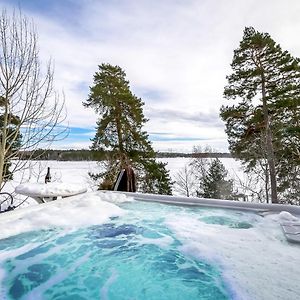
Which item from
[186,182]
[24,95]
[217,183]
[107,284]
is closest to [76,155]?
[24,95]

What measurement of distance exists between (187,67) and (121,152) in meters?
4.53

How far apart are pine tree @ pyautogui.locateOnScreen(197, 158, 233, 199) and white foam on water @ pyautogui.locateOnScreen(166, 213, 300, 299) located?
978 cm

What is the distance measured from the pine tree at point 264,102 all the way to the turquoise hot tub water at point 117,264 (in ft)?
19.1

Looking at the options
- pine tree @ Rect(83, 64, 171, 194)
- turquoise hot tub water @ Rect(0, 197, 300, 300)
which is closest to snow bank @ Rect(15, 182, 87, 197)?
turquoise hot tub water @ Rect(0, 197, 300, 300)

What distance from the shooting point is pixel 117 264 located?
1.64 meters

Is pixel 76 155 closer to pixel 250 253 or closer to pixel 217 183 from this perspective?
pixel 217 183

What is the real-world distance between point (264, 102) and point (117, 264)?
737 centimetres

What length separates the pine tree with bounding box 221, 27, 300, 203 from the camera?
730 cm

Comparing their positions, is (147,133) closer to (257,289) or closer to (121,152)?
(121,152)

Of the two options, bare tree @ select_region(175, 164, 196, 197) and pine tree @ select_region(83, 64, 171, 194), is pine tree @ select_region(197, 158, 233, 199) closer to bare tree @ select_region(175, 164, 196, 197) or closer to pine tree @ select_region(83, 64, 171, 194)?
bare tree @ select_region(175, 164, 196, 197)

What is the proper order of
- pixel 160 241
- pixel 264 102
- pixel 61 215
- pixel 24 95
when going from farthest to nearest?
pixel 264 102 → pixel 24 95 → pixel 61 215 → pixel 160 241

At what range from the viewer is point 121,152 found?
9031 millimetres

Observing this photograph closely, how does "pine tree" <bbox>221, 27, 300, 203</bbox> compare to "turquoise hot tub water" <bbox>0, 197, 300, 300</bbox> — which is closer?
"turquoise hot tub water" <bbox>0, 197, 300, 300</bbox>

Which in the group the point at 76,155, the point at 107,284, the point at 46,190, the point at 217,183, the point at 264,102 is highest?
the point at 264,102
